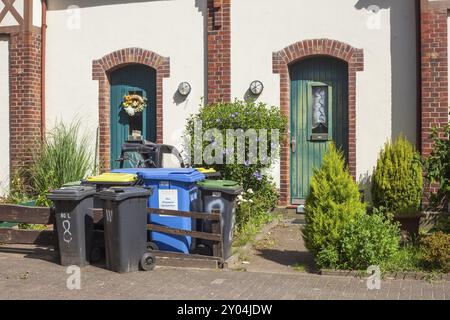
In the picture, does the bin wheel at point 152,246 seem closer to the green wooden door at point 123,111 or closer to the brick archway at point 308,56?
the brick archway at point 308,56

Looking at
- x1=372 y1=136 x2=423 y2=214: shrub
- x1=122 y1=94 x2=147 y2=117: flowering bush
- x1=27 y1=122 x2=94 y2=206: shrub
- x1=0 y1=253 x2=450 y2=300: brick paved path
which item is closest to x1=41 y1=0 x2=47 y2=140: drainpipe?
x1=27 y1=122 x2=94 y2=206: shrub

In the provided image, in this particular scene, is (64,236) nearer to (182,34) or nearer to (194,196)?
(194,196)

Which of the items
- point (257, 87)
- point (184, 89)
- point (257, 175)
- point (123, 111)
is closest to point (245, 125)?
point (257, 175)

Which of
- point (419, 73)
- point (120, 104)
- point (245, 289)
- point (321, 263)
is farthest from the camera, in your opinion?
point (120, 104)

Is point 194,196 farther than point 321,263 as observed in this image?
Yes

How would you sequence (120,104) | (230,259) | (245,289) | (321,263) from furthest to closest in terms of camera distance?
(120,104) < (230,259) < (321,263) < (245,289)

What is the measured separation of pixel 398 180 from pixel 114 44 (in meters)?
6.17

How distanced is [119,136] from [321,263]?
21.1 ft

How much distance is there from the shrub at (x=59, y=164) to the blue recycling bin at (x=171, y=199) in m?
4.10

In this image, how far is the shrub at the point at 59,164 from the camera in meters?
12.4

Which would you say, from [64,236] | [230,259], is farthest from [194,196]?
[64,236]

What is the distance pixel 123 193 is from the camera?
800 cm

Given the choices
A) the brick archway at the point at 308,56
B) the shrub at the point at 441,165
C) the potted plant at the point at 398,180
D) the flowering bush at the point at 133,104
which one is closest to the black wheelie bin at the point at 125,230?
the shrub at the point at 441,165

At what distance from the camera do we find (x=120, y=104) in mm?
13219
